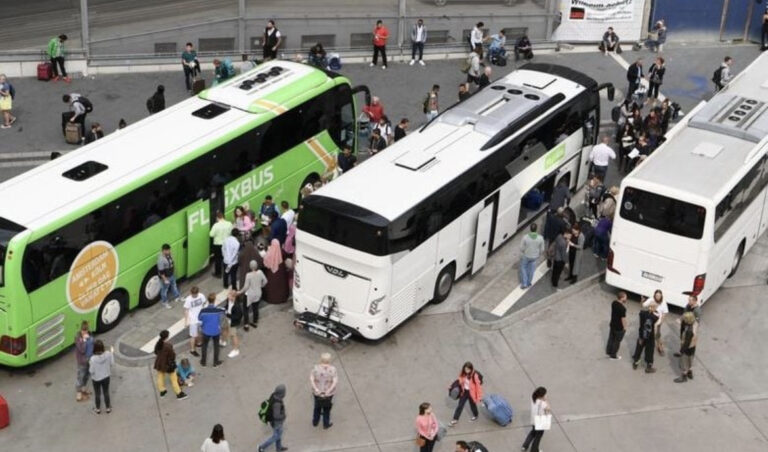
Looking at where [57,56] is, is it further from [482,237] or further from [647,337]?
[647,337]

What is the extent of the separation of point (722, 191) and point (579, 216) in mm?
5326

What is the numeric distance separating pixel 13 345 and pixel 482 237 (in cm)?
970

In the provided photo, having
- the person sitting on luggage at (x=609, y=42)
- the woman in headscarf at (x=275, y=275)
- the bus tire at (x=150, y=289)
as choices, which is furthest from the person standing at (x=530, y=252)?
the person sitting on luggage at (x=609, y=42)

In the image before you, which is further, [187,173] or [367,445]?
[187,173]

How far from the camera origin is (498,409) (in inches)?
778

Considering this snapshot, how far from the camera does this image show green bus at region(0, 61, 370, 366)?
65.2ft

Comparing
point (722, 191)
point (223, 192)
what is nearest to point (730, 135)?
point (722, 191)

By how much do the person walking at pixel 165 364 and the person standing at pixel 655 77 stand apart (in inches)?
734

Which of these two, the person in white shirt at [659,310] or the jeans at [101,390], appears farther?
the person in white shirt at [659,310]

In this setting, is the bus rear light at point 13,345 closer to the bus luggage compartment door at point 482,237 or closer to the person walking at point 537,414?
the person walking at point 537,414

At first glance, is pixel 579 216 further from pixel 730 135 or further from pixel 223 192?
pixel 223 192

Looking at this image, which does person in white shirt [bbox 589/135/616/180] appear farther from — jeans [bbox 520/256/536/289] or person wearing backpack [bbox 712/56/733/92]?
person wearing backpack [bbox 712/56/733/92]

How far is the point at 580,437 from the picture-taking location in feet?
65.0

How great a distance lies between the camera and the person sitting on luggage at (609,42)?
121 feet
